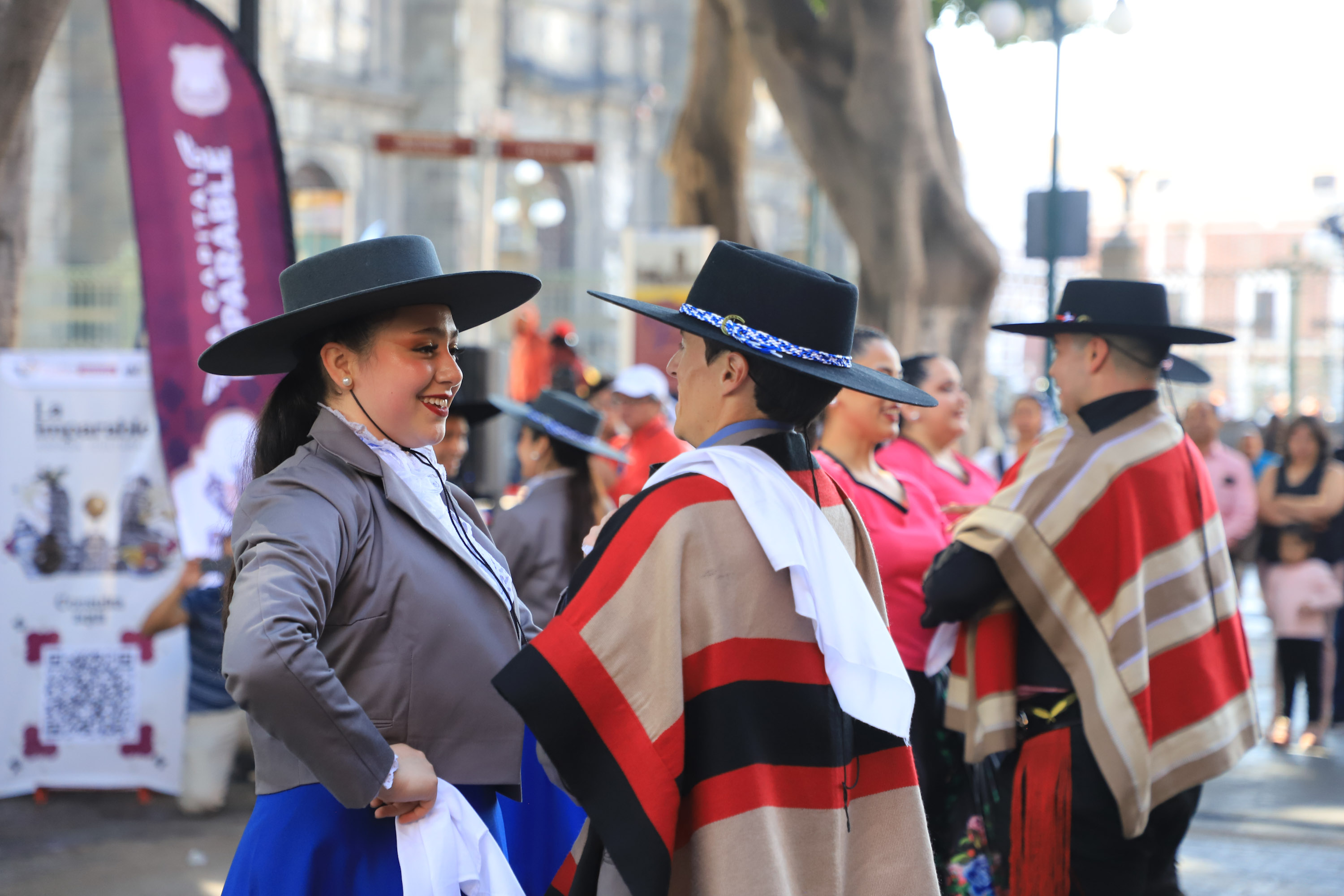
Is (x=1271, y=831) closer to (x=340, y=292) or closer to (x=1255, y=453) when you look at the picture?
(x=340, y=292)

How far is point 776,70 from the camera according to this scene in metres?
10.8

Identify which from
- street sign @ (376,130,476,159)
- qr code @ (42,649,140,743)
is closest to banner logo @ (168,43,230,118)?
qr code @ (42,649,140,743)

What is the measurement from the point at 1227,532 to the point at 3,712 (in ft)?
23.9

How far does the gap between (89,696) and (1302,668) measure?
6.82 metres

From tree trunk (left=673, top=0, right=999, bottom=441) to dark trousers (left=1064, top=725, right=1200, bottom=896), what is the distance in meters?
6.90

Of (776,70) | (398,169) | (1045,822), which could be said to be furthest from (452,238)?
(1045,822)

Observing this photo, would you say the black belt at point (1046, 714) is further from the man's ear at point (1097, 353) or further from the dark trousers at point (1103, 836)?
the man's ear at point (1097, 353)

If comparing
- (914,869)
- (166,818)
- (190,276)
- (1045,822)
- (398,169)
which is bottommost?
(166,818)

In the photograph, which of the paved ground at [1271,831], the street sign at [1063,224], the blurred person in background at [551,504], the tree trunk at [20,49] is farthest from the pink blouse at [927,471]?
the street sign at [1063,224]

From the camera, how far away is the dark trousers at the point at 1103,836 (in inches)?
134

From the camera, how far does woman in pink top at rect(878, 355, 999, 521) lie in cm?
496

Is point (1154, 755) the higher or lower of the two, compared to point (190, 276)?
lower

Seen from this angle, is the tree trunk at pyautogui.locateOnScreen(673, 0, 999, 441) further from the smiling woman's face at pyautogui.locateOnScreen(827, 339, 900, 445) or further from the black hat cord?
the black hat cord

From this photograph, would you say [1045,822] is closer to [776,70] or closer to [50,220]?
[776,70]
